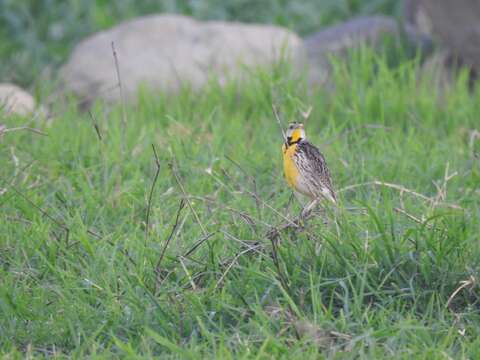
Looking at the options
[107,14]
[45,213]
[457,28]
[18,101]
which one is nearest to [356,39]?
[457,28]

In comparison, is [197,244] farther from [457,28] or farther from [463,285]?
[457,28]

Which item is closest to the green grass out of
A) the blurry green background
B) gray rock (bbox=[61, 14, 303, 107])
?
gray rock (bbox=[61, 14, 303, 107])

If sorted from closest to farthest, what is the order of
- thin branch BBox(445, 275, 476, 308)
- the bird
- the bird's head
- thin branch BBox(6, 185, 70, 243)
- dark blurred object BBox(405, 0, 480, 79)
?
thin branch BBox(445, 275, 476, 308)
the bird
thin branch BBox(6, 185, 70, 243)
the bird's head
dark blurred object BBox(405, 0, 480, 79)

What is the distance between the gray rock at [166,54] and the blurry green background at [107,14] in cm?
133

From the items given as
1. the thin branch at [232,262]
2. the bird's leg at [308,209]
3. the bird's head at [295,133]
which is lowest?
the thin branch at [232,262]

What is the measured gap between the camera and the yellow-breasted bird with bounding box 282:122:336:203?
4.90m

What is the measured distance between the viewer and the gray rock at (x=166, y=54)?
8.38 meters

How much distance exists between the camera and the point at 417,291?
457 cm

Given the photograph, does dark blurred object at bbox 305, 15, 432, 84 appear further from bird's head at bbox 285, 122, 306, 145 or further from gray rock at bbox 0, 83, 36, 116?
bird's head at bbox 285, 122, 306, 145

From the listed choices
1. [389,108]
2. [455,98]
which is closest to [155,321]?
[389,108]

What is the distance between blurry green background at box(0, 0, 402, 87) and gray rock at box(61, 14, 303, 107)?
133cm

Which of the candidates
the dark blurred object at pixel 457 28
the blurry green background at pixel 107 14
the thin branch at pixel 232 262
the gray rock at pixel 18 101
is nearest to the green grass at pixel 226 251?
the thin branch at pixel 232 262

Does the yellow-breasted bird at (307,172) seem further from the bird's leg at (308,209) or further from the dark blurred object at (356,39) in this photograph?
the dark blurred object at (356,39)

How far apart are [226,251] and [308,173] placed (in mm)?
572
